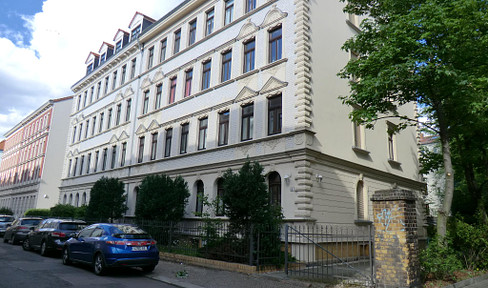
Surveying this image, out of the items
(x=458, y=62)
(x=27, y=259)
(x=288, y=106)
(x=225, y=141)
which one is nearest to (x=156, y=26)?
(x=225, y=141)

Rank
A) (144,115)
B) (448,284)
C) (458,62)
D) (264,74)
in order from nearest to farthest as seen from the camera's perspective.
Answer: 1. (448,284)
2. (458,62)
3. (264,74)
4. (144,115)

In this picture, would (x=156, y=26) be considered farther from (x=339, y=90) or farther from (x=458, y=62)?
(x=458, y=62)

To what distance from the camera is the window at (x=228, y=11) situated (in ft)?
70.2

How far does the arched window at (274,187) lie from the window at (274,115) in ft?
6.83

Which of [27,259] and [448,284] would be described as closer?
[448,284]

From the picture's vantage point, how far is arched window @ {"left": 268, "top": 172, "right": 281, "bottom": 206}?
1611 centimetres

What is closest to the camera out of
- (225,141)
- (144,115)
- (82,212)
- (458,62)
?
(458,62)

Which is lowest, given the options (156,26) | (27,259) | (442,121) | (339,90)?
(27,259)

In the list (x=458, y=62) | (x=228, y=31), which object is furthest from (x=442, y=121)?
(x=228, y=31)

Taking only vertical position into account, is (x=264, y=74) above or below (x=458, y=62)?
above

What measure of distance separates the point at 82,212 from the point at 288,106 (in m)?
21.2

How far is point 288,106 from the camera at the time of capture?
53.3 ft

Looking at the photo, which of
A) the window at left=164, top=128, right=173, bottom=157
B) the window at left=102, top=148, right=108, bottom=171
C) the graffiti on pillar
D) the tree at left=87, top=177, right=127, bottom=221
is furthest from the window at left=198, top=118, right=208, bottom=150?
the window at left=102, top=148, right=108, bottom=171

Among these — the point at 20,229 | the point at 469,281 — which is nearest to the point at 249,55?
the point at 469,281
